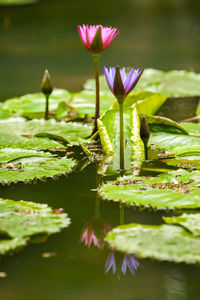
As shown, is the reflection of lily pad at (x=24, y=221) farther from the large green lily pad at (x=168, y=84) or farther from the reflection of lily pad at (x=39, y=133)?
the large green lily pad at (x=168, y=84)

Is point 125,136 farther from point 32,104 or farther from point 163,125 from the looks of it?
point 32,104

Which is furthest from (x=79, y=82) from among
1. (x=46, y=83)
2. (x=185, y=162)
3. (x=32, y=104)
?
(x=185, y=162)

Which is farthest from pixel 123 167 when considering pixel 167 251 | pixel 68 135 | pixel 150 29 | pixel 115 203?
pixel 150 29

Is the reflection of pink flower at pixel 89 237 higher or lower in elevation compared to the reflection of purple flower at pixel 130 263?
higher

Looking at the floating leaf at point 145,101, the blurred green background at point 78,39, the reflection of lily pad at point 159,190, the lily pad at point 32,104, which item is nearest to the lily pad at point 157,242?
the reflection of lily pad at point 159,190

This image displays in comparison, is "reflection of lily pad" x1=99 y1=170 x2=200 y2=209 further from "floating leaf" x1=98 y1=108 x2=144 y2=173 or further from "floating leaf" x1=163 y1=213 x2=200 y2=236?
"floating leaf" x1=98 y1=108 x2=144 y2=173

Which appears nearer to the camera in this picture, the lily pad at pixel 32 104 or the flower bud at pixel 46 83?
the flower bud at pixel 46 83
